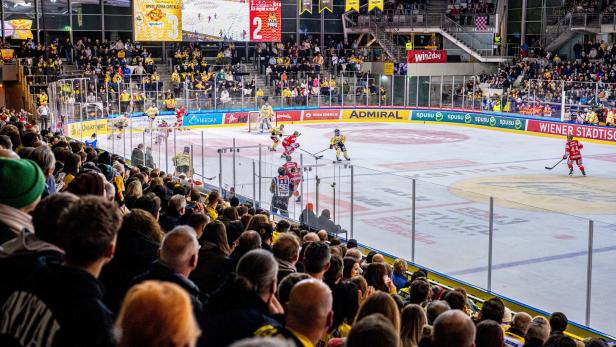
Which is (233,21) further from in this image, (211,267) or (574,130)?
(211,267)

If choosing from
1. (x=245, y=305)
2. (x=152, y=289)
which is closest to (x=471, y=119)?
(x=245, y=305)

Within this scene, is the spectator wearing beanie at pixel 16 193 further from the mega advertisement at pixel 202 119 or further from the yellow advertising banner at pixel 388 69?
the yellow advertising banner at pixel 388 69

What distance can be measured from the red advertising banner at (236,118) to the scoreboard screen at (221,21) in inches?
193

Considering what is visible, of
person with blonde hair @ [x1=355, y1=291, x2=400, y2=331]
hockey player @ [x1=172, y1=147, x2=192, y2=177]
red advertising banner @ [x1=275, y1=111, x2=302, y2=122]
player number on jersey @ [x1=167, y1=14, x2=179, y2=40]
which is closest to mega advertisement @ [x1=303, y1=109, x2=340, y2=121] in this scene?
red advertising banner @ [x1=275, y1=111, x2=302, y2=122]

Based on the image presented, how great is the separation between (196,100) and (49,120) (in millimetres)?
12088

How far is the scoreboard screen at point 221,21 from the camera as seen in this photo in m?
41.8

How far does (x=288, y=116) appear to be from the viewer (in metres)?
44.8

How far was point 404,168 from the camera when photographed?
2778 centimetres

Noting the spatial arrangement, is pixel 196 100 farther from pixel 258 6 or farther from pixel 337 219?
pixel 337 219

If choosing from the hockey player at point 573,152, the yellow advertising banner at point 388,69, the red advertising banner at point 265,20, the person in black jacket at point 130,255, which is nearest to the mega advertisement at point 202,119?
the red advertising banner at point 265,20

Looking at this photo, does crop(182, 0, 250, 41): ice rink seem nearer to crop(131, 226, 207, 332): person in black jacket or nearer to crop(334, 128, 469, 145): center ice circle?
crop(334, 128, 469, 145): center ice circle

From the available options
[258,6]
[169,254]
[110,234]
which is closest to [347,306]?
[169,254]

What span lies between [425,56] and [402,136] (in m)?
11.3

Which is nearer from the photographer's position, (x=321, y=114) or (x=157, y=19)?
(x=157, y=19)
